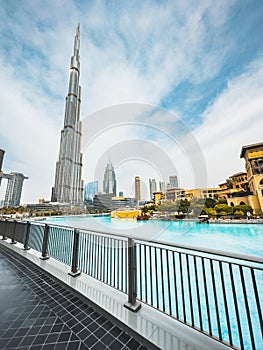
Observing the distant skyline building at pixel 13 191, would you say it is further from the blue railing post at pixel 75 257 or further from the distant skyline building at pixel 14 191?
the blue railing post at pixel 75 257

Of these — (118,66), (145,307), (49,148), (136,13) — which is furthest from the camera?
(49,148)

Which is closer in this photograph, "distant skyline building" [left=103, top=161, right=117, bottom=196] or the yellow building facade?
"distant skyline building" [left=103, top=161, right=117, bottom=196]

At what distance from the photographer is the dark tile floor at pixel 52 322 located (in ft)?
3.73

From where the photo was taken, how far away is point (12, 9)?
4969 mm

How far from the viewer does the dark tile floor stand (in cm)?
114

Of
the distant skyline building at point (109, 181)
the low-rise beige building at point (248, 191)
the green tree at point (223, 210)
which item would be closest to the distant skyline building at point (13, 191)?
the distant skyline building at point (109, 181)

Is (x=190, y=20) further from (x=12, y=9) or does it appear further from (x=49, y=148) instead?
(x=49, y=148)

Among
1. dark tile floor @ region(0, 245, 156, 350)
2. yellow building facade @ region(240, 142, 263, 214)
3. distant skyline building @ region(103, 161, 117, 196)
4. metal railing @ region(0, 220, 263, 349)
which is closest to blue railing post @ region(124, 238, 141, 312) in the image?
metal railing @ region(0, 220, 263, 349)

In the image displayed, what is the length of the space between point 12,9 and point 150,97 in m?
6.30

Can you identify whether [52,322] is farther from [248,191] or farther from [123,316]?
[248,191]

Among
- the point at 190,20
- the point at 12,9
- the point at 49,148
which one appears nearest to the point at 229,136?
the point at 190,20

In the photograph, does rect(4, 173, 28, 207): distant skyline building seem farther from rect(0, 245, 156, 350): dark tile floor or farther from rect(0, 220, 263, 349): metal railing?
rect(0, 245, 156, 350): dark tile floor

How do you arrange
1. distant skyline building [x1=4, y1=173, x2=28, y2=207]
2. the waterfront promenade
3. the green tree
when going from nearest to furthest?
1. the waterfront promenade
2. the green tree
3. distant skyline building [x1=4, y1=173, x2=28, y2=207]

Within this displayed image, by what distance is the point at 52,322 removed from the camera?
137 centimetres
